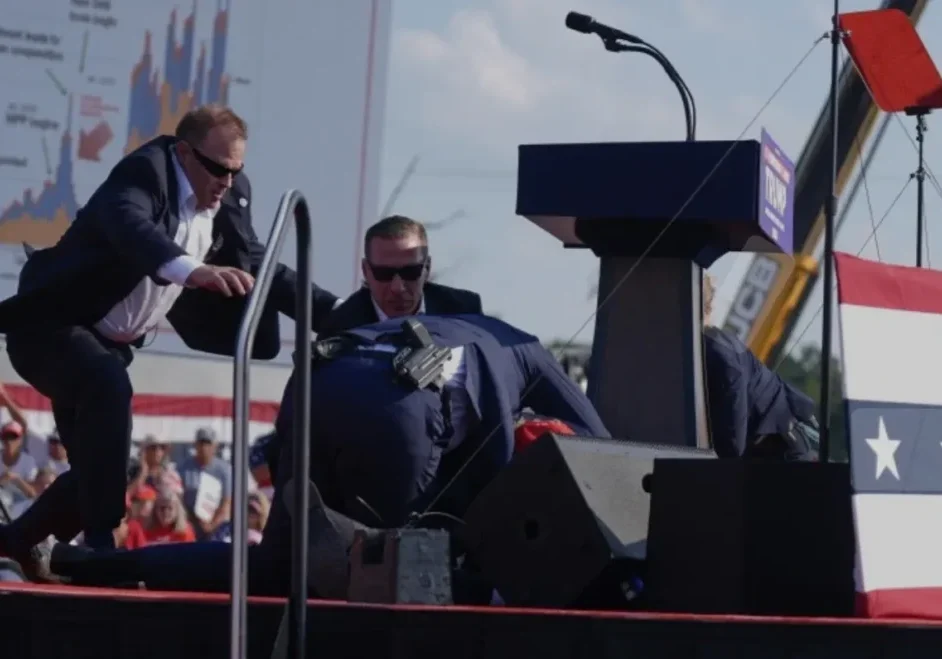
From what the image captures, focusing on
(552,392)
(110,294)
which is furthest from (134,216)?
(552,392)

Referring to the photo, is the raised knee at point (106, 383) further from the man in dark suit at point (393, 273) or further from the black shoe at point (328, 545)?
the black shoe at point (328, 545)

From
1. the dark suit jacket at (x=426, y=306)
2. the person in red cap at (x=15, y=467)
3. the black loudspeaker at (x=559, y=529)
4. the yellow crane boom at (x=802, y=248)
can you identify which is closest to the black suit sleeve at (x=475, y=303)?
the dark suit jacket at (x=426, y=306)

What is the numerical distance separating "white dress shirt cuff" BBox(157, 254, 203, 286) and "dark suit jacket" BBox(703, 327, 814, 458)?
1.76m

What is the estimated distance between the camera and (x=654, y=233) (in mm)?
5352

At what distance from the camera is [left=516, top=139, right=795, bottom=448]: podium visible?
5.07m

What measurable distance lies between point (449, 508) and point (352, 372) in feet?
1.35

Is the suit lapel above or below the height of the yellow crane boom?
below

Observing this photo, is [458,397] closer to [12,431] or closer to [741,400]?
[741,400]

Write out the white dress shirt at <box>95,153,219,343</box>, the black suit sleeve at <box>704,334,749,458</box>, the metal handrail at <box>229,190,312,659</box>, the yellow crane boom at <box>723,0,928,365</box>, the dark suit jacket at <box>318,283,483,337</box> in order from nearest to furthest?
the metal handrail at <box>229,190,312,659</box>
the white dress shirt at <box>95,153,219,343</box>
the dark suit jacket at <box>318,283,483,337</box>
the black suit sleeve at <box>704,334,749,458</box>
the yellow crane boom at <box>723,0,928,365</box>

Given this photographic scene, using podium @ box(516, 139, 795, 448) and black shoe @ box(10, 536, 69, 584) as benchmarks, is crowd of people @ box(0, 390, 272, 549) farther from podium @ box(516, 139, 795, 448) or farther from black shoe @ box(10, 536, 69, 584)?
black shoe @ box(10, 536, 69, 584)

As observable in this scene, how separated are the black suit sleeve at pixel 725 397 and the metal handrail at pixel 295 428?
220cm

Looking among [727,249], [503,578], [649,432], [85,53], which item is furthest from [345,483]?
[85,53]

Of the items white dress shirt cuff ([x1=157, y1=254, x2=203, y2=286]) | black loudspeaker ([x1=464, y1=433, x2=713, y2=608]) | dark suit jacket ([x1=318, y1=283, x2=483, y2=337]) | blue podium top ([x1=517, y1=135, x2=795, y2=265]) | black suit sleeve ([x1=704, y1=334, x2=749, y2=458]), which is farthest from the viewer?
black suit sleeve ([x1=704, y1=334, x2=749, y2=458])

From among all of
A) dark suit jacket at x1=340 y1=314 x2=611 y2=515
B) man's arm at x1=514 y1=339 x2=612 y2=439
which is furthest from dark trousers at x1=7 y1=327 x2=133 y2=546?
man's arm at x1=514 y1=339 x2=612 y2=439
